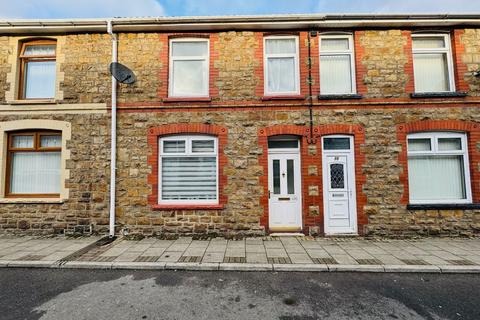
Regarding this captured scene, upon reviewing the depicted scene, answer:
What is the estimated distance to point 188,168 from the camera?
→ 23.8 feet

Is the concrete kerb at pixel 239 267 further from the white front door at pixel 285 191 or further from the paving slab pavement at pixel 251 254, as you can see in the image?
the white front door at pixel 285 191

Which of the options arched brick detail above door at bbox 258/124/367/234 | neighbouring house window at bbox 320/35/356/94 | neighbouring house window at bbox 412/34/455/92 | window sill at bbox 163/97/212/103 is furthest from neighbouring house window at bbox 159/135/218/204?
neighbouring house window at bbox 412/34/455/92

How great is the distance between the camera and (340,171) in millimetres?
7098

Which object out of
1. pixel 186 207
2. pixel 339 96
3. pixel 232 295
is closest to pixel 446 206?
pixel 339 96

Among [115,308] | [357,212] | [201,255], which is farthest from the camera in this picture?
[357,212]

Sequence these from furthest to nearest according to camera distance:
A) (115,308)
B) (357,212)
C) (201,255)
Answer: (357,212)
(201,255)
(115,308)

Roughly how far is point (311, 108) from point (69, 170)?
23.6 feet

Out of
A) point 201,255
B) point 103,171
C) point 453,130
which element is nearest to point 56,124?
point 103,171

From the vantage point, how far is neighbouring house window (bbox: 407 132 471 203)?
7.03 m

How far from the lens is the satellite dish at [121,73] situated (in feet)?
22.3

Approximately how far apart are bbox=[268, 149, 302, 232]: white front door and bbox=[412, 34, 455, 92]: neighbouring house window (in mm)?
4397

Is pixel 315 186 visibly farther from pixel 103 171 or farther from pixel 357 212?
pixel 103 171

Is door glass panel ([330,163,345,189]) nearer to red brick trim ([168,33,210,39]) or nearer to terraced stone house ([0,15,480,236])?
terraced stone house ([0,15,480,236])

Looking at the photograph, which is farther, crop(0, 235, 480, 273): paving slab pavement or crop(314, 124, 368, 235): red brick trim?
crop(314, 124, 368, 235): red brick trim
